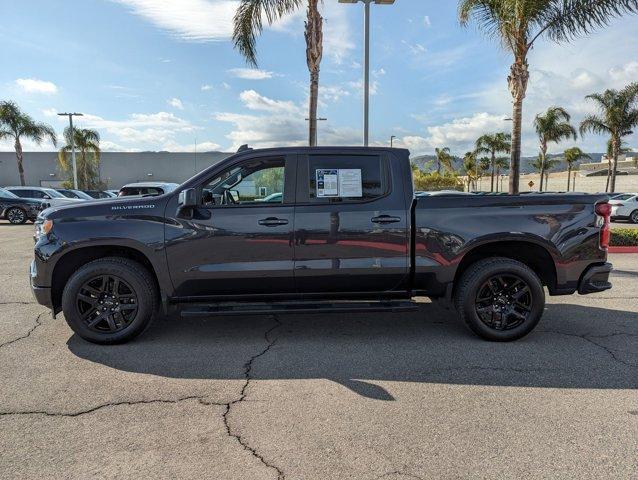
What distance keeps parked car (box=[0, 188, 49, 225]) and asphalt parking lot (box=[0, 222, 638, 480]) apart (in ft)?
54.4

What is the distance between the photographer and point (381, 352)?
4426mm

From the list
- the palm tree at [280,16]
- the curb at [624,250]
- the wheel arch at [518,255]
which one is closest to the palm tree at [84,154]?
the palm tree at [280,16]

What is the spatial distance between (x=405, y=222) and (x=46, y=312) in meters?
4.53

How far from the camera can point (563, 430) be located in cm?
302

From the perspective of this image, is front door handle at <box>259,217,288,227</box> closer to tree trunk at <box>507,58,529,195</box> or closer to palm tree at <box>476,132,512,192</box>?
tree trunk at <box>507,58,529,195</box>

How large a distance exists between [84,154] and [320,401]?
4327 cm

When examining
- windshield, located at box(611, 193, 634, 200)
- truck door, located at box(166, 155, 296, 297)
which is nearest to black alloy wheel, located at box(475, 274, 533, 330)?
truck door, located at box(166, 155, 296, 297)

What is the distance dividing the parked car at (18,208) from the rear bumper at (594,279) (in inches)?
804

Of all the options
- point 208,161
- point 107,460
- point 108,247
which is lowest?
point 107,460

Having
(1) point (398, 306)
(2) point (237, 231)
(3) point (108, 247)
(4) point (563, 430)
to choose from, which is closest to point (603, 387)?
(4) point (563, 430)

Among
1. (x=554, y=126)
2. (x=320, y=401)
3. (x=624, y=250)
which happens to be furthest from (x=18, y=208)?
(x=554, y=126)

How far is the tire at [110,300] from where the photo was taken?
4441 mm

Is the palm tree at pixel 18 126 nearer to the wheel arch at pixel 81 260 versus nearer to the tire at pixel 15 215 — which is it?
the tire at pixel 15 215

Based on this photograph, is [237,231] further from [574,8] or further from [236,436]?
[574,8]
